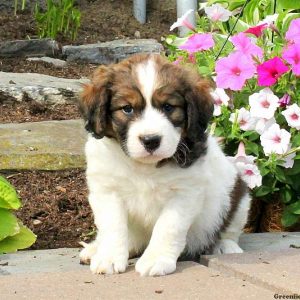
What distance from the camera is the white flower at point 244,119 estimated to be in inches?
201

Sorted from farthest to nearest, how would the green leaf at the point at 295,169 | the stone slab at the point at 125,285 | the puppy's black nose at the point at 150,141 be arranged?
the green leaf at the point at 295,169, the puppy's black nose at the point at 150,141, the stone slab at the point at 125,285

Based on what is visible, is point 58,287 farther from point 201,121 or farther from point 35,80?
point 35,80

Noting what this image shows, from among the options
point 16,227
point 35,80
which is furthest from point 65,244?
point 35,80

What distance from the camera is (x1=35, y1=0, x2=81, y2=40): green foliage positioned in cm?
960

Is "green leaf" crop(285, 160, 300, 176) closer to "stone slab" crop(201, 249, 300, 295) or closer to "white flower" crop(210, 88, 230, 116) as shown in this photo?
"white flower" crop(210, 88, 230, 116)

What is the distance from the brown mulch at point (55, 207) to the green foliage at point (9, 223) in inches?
10.1

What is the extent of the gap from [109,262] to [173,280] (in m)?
0.35

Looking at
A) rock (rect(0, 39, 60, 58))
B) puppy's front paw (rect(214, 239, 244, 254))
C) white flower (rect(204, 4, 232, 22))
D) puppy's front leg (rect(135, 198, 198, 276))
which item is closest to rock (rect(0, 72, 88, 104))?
rock (rect(0, 39, 60, 58))

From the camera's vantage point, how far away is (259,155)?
532cm

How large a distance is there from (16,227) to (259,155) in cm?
162

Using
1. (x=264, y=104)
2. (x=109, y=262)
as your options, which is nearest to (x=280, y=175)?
(x=264, y=104)

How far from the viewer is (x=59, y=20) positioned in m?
9.74

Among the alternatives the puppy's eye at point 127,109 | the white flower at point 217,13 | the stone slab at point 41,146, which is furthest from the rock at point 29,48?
the puppy's eye at point 127,109

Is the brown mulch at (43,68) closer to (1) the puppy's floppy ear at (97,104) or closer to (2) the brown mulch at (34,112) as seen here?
(2) the brown mulch at (34,112)
